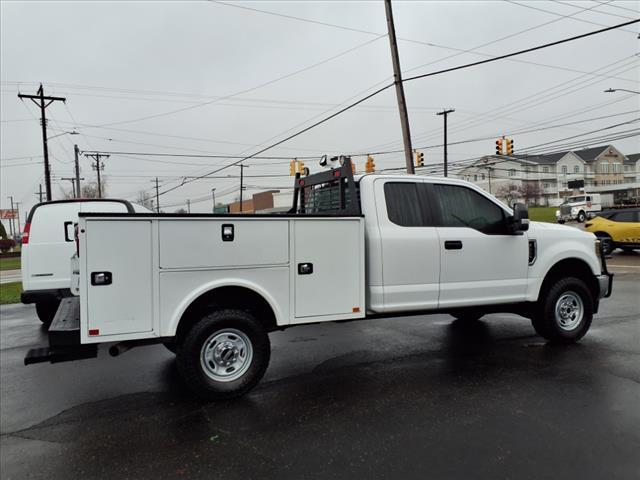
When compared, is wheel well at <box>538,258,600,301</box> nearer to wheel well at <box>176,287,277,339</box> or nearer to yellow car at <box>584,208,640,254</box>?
wheel well at <box>176,287,277,339</box>

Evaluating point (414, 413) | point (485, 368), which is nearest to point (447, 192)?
point (485, 368)

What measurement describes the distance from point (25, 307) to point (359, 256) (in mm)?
9521

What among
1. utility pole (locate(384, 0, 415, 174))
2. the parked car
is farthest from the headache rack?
the parked car

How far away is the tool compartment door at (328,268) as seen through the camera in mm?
4617

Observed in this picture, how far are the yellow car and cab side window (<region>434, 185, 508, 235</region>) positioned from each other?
1325cm

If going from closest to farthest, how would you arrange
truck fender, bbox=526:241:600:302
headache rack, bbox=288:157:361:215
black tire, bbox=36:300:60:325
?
headache rack, bbox=288:157:361:215 < truck fender, bbox=526:241:600:302 < black tire, bbox=36:300:60:325

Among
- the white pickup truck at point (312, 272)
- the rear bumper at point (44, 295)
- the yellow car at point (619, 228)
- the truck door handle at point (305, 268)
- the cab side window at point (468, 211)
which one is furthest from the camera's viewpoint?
the yellow car at point (619, 228)

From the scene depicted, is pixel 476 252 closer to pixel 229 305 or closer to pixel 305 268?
pixel 305 268

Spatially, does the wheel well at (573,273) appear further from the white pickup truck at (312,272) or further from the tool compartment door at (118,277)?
the tool compartment door at (118,277)

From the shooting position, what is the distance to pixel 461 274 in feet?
17.9

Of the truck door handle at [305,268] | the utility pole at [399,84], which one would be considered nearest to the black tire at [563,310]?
the truck door handle at [305,268]

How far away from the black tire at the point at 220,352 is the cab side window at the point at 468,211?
8.22 ft

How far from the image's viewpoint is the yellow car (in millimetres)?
16406

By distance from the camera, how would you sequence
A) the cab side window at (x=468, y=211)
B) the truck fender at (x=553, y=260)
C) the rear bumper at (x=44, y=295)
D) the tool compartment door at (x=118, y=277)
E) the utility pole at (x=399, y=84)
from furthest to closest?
the utility pole at (x=399, y=84), the rear bumper at (x=44, y=295), the truck fender at (x=553, y=260), the cab side window at (x=468, y=211), the tool compartment door at (x=118, y=277)
